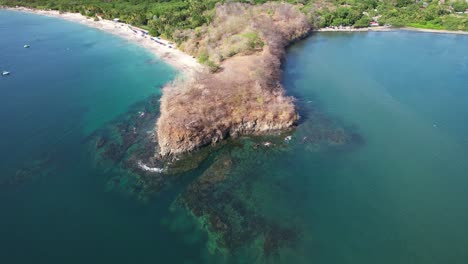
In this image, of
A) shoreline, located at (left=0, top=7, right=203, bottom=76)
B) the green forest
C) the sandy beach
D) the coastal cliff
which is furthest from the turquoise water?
the sandy beach

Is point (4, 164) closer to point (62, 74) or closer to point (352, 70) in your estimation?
point (62, 74)

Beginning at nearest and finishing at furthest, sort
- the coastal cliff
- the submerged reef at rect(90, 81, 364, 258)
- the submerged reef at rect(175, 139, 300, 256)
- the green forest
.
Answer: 1. the submerged reef at rect(175, 139, 300, 256)
2. the submerged reef at rect(90, 81, 364, 258)
3. the coastal cliff
4. the green forest

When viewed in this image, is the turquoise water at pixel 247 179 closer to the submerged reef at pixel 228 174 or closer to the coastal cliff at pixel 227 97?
the submerged reef at pixel 228 174

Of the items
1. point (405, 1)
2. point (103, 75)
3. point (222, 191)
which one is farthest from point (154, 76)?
point (405, 1)

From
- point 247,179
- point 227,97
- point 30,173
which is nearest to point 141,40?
point 227,97

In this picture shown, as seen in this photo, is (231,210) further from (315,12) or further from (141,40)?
(315,12)

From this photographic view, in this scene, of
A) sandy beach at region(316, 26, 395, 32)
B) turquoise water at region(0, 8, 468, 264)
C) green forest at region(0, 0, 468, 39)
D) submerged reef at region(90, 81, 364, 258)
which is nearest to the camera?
turquoise water at region(0, 8, 468, 264)

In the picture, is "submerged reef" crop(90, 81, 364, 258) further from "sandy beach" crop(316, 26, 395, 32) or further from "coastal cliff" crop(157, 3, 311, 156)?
"sandy beach" crop(316, 26, 395, 32)
